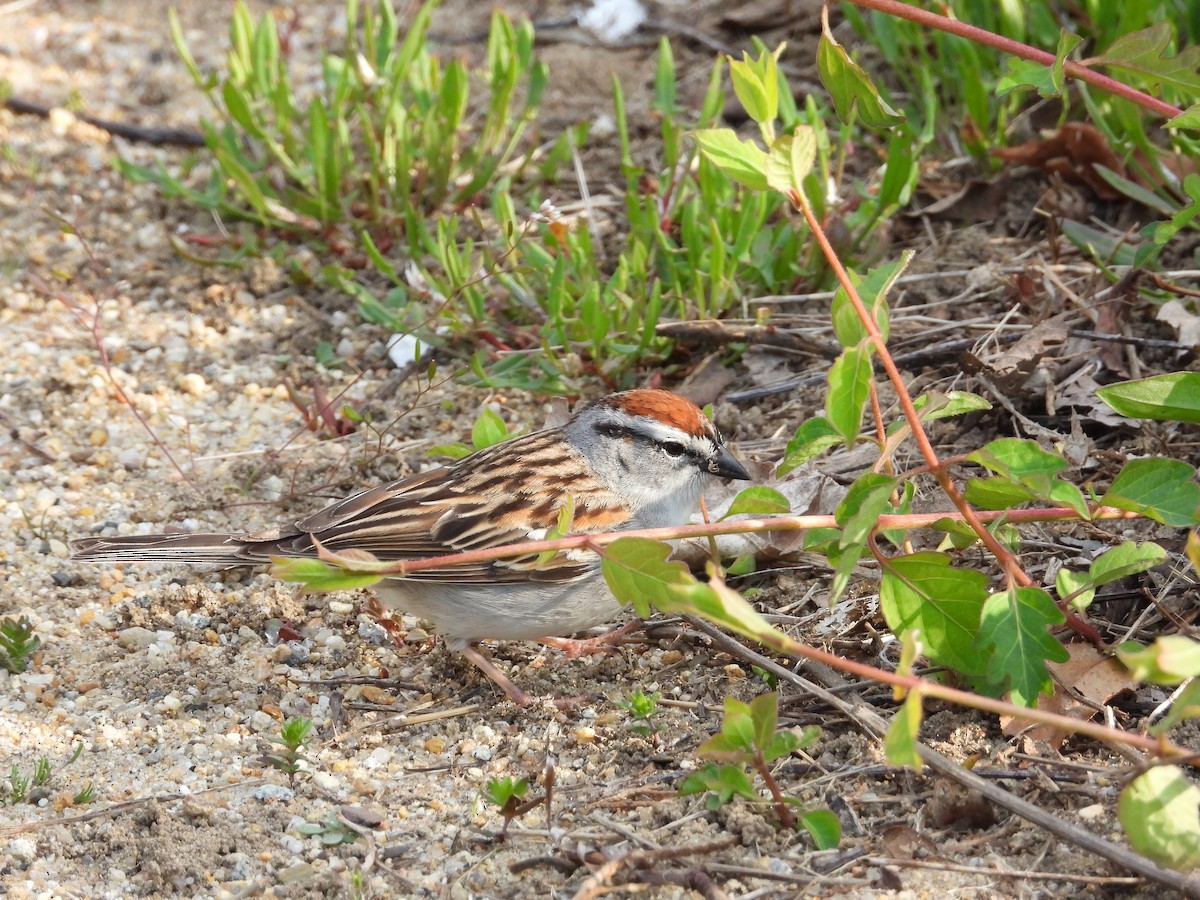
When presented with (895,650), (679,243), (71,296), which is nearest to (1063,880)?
(895,650)

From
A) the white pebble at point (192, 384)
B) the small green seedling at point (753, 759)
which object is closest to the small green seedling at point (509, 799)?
the small green seedling at point (753, 759)

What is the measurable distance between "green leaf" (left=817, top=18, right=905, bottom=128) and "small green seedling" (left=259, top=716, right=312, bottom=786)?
213cm

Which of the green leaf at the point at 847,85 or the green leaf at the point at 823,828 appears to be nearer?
the green leaf at the point at 823,828

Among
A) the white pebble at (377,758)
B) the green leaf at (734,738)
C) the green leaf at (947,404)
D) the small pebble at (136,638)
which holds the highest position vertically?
the green leaf at (947,404)

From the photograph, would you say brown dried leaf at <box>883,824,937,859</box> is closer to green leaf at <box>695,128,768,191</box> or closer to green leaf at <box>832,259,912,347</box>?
green leaf at <box>832,259,912,347</box>

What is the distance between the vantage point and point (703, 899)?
10.0ft

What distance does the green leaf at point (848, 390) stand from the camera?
3.17 metres

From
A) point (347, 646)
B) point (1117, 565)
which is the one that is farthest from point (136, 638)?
point (1117, 565)

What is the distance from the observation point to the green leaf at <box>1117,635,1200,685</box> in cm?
242

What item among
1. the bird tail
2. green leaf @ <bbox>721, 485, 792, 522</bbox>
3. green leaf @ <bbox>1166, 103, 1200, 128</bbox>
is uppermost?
green leaf @ <bbox>1166, 103, 1200, 128</bbox>

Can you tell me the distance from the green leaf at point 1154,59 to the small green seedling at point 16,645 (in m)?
3.40

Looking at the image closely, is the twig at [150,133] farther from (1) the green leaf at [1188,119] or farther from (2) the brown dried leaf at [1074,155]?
(1) the green leaf at [1188,119]

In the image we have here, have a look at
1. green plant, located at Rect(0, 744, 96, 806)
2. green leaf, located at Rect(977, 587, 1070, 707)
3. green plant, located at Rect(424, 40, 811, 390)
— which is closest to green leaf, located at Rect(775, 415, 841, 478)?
green leaf, located at Rect(977, 587, 1070, 707)

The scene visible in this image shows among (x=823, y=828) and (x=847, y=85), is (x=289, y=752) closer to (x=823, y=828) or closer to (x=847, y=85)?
(x=823, y=828)
